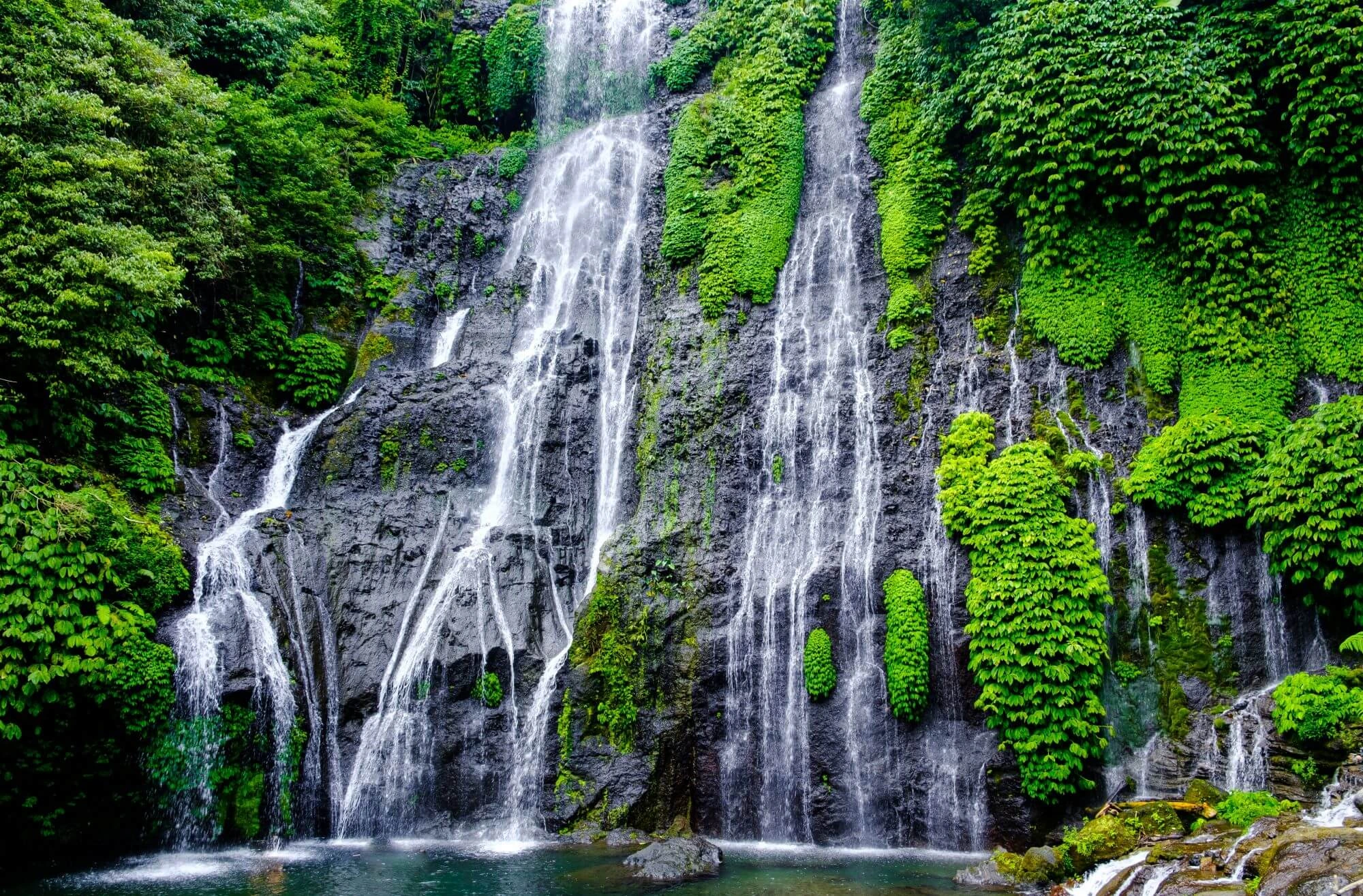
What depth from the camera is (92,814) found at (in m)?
11.9

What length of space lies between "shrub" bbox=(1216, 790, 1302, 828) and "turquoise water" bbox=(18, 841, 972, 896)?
3416 millimetres

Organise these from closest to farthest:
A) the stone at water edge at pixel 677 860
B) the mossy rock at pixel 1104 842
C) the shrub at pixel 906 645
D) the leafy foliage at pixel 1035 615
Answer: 1. the mossy rock at pixel 1104 842
2. the stone at water edge at pixel 677 860
3. the leafy foliage at pixel 1035 615
4. the shrub at pixel 906 645

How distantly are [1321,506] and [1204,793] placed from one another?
4.30 metres

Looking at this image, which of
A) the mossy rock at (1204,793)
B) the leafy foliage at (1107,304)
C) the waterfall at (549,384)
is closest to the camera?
the mossy rock at (1204,793)

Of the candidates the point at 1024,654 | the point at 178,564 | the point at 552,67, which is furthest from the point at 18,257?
the point at 552,67

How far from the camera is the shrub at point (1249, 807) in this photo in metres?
9.71

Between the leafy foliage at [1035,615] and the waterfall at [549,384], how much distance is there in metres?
7.30

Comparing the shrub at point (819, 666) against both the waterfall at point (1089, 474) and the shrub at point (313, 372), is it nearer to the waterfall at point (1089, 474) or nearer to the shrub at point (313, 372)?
the waterfall at point (1089, 474)

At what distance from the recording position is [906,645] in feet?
43.1

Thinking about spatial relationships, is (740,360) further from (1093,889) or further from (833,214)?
(1093,889)

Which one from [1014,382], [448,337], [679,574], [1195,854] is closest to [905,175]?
[1014,382]

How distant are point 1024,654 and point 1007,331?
21.6ft

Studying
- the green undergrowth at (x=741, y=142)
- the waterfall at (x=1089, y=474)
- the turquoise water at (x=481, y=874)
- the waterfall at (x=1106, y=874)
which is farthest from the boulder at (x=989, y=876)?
the green undergrowth at (x=741, y=142)

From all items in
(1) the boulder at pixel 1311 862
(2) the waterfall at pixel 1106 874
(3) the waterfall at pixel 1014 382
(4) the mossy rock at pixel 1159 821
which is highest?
(3) the waterfall at pixel 1014 382
